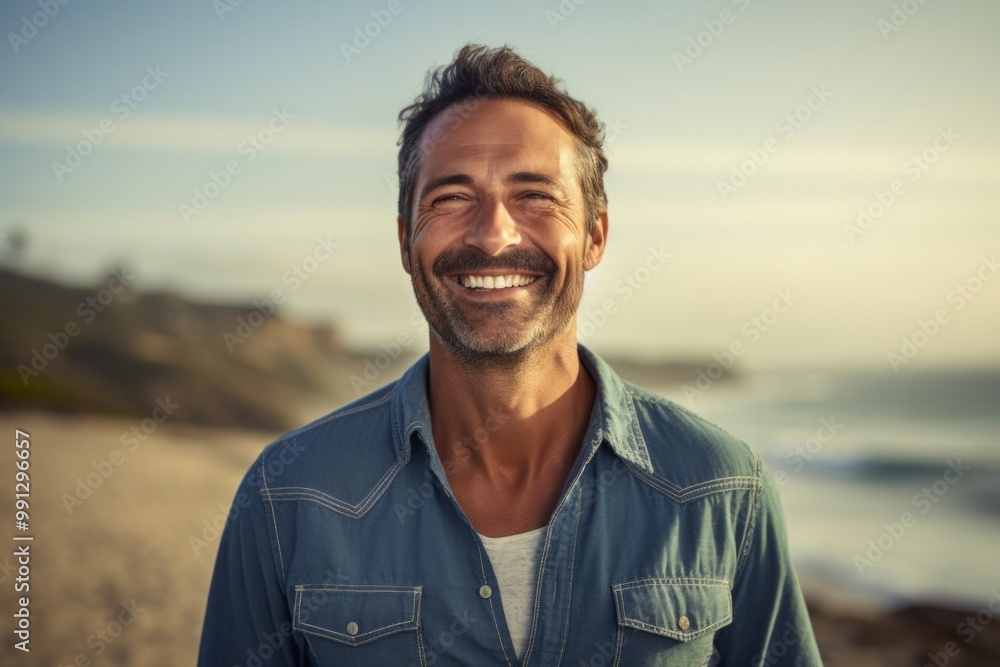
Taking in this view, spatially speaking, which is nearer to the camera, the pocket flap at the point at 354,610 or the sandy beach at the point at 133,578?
the pocket flap at the point at 354,610

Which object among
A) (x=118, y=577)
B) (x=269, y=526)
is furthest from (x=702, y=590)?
(x=118, y=577)

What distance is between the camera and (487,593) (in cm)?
210

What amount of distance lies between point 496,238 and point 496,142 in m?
0.29

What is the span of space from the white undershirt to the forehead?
3.33ft

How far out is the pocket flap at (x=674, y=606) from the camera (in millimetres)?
2117

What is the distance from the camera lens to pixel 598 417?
92.6 inches

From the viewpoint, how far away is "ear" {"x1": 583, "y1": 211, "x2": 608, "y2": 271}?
250 cm
